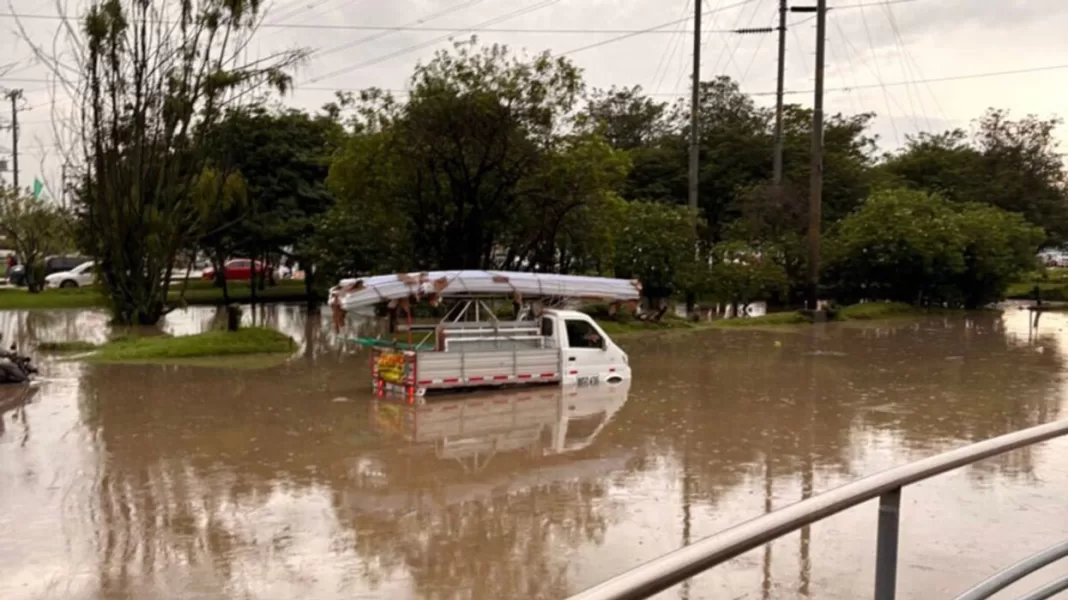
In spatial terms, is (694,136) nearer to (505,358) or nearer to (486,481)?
(505,358)

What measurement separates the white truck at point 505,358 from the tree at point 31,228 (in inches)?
1119

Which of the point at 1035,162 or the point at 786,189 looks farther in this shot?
the point at 1035,162

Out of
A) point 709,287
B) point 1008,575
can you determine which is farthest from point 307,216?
point 1008,575

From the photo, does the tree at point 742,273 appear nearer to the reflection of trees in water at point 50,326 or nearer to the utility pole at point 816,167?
the utility pole at point 816,167

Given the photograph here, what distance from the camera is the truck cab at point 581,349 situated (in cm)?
1748

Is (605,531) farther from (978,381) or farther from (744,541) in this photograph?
(978,381)

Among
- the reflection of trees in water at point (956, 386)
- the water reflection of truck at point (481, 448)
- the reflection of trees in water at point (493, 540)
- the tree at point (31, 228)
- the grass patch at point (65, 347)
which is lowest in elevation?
the reflection of trees in water at point (493, 540)

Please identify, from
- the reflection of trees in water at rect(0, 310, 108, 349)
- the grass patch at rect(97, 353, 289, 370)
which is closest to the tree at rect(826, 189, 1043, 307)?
the grass patch at rect(97, 353, 289, 370)

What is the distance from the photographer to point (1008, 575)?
2729mm

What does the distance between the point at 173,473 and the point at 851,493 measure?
32.2ft

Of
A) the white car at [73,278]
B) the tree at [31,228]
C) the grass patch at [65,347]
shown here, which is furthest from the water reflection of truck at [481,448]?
the white car at [73,278]

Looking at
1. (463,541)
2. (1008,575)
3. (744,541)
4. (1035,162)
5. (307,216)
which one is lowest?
(463,541)

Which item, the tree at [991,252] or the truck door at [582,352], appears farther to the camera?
the tree at [991,252]

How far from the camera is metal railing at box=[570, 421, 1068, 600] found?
1.86 meters
